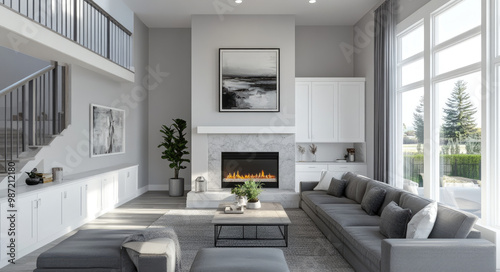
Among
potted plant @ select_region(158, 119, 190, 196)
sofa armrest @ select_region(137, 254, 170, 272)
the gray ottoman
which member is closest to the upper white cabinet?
potted plant @ select_region(158, 119, 190, 196)

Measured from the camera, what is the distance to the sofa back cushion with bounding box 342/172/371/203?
226 inches

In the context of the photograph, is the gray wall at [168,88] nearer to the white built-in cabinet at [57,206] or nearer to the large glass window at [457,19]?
the white built-in cabinet at [57,206]

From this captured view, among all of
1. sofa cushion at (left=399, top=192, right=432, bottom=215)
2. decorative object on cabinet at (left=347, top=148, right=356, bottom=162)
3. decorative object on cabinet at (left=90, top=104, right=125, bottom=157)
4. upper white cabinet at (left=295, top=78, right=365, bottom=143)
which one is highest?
upper white cabinet at (left=295, top=78, right=365, bottom=143)

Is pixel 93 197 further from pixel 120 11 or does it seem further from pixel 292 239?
pixel 120 11

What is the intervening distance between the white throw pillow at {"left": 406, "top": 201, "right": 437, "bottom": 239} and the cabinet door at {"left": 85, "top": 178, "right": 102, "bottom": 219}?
4.62 m

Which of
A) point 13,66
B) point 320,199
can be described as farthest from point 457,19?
point 13,66

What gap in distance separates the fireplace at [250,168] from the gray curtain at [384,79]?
6.67 ft

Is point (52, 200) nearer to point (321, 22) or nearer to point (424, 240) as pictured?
point (424, 240)

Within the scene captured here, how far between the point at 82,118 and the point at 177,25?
3.59 metres

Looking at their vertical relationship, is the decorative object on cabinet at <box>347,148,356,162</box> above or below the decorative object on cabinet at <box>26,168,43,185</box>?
above

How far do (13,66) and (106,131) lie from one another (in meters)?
2.03

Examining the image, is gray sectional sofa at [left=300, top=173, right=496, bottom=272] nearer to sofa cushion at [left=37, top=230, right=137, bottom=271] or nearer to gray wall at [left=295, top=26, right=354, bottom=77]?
sofa cushion at [left=37, top=230, right=137, bottom=271]

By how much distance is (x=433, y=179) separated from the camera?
566 centimetres

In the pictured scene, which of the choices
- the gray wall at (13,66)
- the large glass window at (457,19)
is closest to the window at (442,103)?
the large glass window at (457,19)
